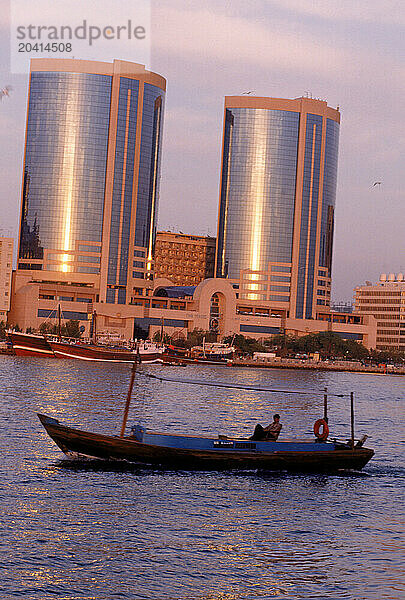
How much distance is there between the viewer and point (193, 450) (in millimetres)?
50594

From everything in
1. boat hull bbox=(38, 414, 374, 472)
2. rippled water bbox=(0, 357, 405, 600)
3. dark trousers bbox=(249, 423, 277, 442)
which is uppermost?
dark trousers bbox=(249, 423, 277, 442)

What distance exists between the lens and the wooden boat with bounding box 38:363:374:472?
5003 centimetres

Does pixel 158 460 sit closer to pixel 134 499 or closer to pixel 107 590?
pixel 134 499

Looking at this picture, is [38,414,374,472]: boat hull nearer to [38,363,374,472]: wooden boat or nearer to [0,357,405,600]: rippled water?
[38,363,374,472]: wooden boat

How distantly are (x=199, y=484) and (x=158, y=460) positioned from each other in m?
3.14

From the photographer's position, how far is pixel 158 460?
50.3m

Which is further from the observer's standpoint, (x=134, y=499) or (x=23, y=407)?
(x=23, y=407)

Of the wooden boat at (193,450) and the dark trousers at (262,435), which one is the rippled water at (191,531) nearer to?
the wooden boat at (193,450)

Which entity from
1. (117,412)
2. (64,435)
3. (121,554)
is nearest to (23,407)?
(117,412)

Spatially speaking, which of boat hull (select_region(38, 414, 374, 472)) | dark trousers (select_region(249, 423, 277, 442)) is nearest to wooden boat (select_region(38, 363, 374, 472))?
boat hull (select_region(38, 414, 374, 472))

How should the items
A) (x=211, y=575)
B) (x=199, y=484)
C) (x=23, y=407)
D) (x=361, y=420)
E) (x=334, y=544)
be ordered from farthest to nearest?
1. (x=361, y=420)
2. (x=23, y=407)
3. (x=199, y=484)
4. (x=334, y=544)
5. (x=211, y=575)

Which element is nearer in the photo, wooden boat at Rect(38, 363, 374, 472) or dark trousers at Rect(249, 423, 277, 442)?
wooden boat at Rect(38, 363, 374, 472)

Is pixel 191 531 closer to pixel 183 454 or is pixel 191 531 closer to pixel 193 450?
pixel 183 454

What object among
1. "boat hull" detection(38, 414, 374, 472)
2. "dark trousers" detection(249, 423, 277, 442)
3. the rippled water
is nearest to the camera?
the rippled water
